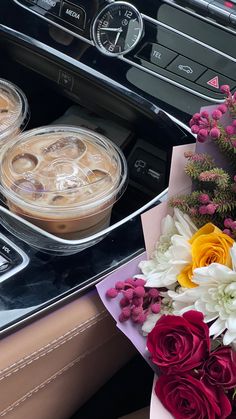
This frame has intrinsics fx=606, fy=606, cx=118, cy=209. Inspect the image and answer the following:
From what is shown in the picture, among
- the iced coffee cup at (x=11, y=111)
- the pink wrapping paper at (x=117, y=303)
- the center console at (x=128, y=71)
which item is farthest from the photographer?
the iced coffee cup at (x=11, y=111)

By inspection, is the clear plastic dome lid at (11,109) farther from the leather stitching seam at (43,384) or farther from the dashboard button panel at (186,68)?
the leather stitching seam at (43,384)

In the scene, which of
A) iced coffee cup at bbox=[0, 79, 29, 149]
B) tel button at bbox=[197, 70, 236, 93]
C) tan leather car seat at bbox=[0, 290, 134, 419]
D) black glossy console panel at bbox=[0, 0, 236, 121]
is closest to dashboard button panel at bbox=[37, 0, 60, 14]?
black glossy console panel at bbox=[0, 0, 236, 121]

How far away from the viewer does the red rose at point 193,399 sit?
0.66m

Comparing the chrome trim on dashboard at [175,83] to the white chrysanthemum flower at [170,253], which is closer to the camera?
the white chrysanthemum flower at [170,253]

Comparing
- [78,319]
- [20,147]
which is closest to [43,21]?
[20,147]

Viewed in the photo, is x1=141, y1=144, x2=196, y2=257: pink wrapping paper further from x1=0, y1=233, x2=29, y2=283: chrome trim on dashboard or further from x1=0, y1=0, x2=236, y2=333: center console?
x1=0, y1=233, x2=29, y2=283: chrome trim on dashboard

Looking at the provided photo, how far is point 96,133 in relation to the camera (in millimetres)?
971

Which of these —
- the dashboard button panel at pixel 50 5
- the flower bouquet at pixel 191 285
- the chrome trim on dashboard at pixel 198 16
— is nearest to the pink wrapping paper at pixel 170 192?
the flower bouquet at pixel 191 285

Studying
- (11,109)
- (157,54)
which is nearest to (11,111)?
(11,109)

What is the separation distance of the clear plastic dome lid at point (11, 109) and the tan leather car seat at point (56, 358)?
1.03 ft

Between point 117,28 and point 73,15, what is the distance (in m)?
0.09

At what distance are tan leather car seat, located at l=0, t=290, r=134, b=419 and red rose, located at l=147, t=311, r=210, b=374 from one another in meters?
0.14

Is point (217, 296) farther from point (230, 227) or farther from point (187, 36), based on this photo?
point (187, 36)

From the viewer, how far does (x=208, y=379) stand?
664 millimetres
